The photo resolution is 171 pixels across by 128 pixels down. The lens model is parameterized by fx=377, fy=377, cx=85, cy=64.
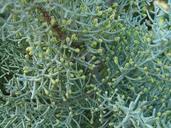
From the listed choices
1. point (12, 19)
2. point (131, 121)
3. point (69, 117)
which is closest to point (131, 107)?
point (131, 121)

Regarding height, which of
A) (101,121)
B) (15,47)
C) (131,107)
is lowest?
(101,121)

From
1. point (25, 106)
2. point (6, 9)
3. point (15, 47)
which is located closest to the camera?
point (6, 9)

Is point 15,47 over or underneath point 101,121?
over

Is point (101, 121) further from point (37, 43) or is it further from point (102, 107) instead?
point (37, 43)

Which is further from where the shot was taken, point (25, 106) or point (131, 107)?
point (25, 106)

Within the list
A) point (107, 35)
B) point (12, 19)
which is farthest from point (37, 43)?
point (107, 35)

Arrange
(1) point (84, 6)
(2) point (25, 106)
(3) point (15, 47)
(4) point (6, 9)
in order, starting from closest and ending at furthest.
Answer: (4) point (6, 9)
(1) point (84, 6)
(2) point (25, 106)
(3) point (15, 47)
